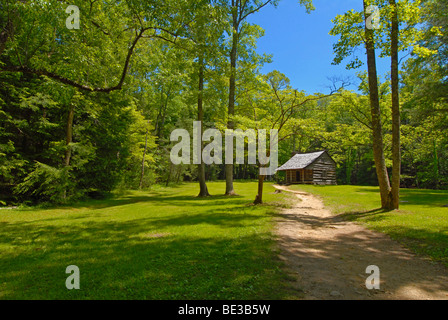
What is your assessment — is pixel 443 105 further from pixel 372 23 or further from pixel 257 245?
pixel 257 245

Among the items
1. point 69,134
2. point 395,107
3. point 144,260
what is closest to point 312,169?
point 395,107

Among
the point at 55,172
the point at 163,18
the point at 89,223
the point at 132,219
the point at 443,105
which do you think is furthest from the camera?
the point at 443,105

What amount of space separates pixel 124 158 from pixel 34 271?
19.6 m

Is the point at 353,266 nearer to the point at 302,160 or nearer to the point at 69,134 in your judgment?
the point at 69,134

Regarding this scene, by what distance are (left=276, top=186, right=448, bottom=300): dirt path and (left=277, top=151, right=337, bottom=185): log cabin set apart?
3244 centimetres

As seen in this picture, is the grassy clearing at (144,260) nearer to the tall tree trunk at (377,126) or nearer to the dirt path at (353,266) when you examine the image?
Answer: the dirt path at (353,266)

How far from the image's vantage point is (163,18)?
843cm

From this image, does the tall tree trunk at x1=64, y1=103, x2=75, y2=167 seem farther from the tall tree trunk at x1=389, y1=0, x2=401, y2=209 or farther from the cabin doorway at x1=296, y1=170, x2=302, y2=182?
the cabin doorway at x1=296, y1=170, x2=302, y2=182

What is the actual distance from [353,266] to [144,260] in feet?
16.2

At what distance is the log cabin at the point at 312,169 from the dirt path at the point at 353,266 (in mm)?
32440

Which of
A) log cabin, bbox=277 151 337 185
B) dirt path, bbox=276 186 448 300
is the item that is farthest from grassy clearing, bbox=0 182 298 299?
log cabin, bbox=277 151 337 185

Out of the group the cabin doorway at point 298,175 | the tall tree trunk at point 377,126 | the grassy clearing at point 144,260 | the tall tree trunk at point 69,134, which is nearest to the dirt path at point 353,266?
the grassy clearing at point 144,260

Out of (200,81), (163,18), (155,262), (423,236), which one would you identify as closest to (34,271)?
(155,262)

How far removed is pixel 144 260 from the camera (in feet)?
18.5
